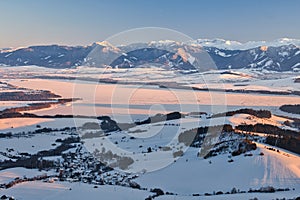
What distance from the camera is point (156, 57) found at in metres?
132

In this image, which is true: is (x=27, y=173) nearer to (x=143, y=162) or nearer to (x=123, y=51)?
(x=143, y=162)

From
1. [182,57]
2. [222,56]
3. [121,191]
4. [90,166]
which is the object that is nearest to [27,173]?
[90,166]

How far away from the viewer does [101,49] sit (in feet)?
423

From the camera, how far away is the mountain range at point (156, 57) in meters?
122

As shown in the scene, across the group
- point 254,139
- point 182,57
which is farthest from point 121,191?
point 182,57

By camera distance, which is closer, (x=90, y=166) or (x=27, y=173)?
(x=27, y=173)

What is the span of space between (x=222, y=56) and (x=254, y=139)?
5432 inches

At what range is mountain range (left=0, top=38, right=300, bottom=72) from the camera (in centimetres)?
12231

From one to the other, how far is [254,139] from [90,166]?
658 cm

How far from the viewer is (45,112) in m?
40.4

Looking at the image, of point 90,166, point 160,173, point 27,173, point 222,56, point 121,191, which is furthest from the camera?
point 222,56

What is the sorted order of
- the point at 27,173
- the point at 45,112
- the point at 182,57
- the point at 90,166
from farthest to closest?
1. the point at 182,57
2. the point at 45,112
3. the point at 90,166
4. the point at 27,173

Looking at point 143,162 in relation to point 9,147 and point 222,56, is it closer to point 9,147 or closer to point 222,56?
point 9,147

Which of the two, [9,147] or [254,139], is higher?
[254,139]
